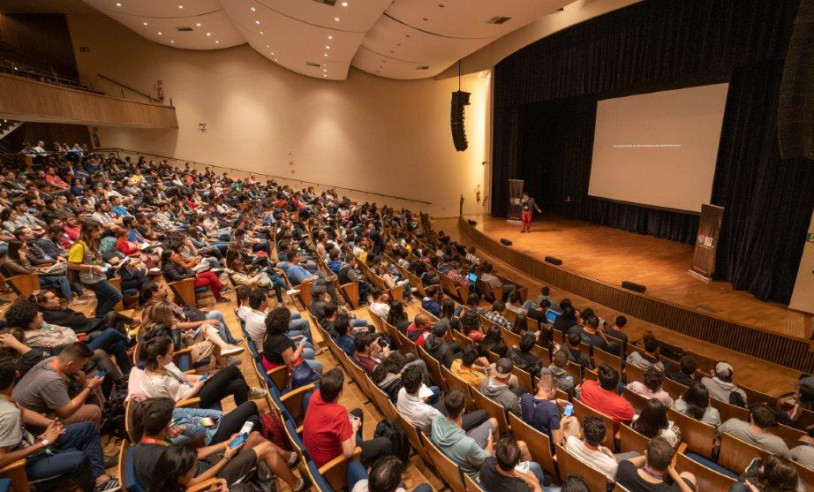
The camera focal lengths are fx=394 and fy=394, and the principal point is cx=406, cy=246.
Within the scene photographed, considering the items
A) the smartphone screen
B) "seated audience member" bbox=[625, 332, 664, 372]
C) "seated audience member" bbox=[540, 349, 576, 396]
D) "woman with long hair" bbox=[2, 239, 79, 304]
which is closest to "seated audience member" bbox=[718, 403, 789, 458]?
"seated audience member" bbox=[540, 349, 576, 396]

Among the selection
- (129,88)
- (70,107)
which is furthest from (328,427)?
(129,88)

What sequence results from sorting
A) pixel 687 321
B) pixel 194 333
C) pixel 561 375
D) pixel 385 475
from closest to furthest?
1. pixel 385 475
2. pixel 561 375
3. pixel 194 333
4. pixel 687 321

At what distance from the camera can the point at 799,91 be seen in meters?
4.79

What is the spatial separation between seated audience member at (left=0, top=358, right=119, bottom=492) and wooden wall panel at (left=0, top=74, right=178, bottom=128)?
9.57 meters

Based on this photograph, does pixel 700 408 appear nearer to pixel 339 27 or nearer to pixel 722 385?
pixel 722 385

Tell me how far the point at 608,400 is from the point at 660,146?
8.88m

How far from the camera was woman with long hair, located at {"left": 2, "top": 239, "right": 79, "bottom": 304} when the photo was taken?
4691 millimetres

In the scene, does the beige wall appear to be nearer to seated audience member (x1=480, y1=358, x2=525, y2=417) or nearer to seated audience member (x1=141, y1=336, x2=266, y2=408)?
seated audience member (x1=480, y1=358, x2=525, y2=417)

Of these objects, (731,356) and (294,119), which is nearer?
(731,356)

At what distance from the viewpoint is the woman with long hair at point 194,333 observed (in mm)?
3140

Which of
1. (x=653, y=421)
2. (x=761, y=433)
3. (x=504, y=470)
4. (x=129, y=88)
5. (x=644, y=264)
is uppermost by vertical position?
(x=129, y=88)

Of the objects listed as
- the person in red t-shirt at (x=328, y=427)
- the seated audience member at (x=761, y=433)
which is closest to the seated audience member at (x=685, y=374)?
the seated audience member at (x=761, y=433)

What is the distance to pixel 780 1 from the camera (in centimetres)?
594

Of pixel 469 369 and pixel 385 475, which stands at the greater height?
pixel 385 475
